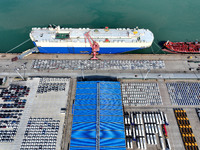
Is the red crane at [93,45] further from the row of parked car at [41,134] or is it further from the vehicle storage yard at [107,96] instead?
the row of parked car at [41,134]

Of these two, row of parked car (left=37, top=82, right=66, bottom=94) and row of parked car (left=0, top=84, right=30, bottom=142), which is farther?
row of parked car (left=37, top=82, right=66, bottom=94)

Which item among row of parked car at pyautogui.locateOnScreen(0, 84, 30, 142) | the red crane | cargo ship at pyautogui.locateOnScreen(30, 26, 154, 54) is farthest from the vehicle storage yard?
the red crane

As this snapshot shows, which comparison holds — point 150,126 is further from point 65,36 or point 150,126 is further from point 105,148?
point 65,36

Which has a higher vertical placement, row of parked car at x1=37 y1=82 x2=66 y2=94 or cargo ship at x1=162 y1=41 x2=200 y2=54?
cargo ship at x1=162 y1=41 x2=200 y2=54

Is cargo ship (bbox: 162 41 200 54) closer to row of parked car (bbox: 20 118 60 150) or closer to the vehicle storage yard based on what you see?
the vehicle storage yard

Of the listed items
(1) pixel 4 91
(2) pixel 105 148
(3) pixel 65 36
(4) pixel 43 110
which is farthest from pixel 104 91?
(1) pixel 4 91
